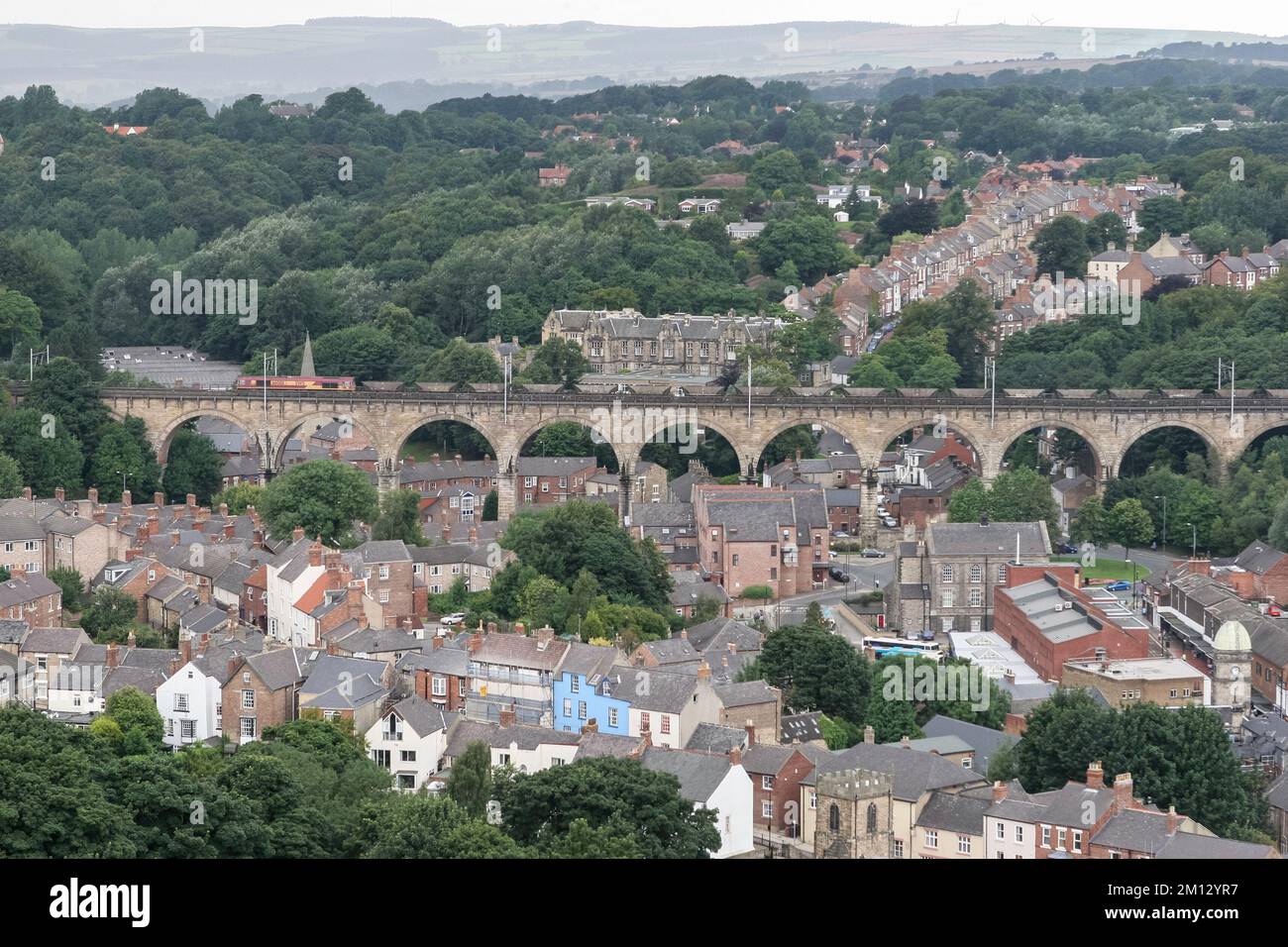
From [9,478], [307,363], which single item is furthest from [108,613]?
[307,363]

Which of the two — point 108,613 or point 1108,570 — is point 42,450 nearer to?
point 108,613

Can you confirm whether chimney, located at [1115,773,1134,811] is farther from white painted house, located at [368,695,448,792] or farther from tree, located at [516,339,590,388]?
tree, located at [516,339,590,388]

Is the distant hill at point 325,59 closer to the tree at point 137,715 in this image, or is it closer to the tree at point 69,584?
the tree at point 69,584

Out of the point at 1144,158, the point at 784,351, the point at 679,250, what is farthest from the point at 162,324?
the point at 1144,158

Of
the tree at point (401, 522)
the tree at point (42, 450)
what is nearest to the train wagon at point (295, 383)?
the tree at point (42, 450)
